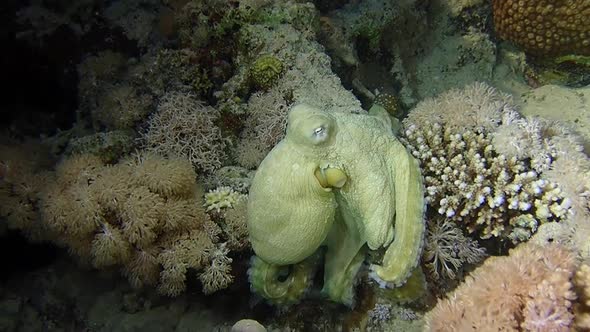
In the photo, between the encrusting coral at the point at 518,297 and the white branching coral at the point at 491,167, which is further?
the white branching coral at the point at 491,167

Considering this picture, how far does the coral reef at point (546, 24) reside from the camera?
431 centimetres

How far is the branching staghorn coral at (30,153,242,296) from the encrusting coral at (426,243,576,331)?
1.63m

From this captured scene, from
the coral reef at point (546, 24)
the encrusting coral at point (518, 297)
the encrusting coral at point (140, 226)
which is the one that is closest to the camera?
the encrusting coral at point (518, 297)

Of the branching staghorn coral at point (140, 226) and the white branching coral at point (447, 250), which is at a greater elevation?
the branching staghorn coral at point (140, 226)

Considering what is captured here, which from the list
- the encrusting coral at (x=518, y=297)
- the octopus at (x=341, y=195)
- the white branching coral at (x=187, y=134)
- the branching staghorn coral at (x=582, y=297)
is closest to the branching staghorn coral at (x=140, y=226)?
the white branching coral at (x=187, y=134)

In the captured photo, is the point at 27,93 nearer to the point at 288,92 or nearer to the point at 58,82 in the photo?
the point at 58,82

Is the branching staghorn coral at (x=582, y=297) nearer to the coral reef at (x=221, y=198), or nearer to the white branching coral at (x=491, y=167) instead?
the white branching coral at (x=491, y=167)

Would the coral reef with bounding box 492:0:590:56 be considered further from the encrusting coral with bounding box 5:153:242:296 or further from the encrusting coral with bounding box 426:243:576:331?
the encrusting coral with bounding box 5:153:242:296

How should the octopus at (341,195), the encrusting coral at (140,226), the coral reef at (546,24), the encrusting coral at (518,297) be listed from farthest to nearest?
the coral reef at (546,24) < the encrusting coral at (140,226) < the octopus at (341,195) < the encrusting coral at (518,297)

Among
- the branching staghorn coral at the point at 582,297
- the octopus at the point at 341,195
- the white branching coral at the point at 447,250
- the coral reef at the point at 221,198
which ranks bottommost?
the white branching coral at the point at 447,250

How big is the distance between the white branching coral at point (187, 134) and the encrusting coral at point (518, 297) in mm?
2125

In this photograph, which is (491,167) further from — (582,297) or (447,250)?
(582,297)

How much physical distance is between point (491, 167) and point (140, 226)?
258 cm

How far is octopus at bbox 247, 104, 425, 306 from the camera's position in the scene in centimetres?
245
